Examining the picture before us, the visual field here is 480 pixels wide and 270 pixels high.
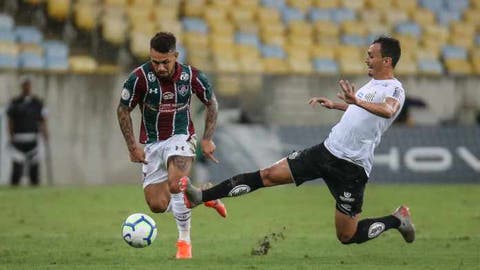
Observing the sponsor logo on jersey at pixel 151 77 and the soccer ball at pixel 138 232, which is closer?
the soccer ball at pixel 138 232

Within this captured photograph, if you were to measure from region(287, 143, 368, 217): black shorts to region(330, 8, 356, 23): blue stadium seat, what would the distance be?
648 inches

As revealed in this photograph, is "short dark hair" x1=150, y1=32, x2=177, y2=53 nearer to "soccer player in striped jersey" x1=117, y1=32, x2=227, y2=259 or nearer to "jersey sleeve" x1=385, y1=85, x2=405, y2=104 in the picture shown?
"soccer player in striped jersey" x1=117, y1=32, x2=227, y2=259

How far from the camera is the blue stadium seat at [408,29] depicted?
2714 cm

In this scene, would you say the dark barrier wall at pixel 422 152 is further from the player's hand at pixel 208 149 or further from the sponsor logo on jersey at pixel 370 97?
the sponsor logo on jersey at pixel 370 97

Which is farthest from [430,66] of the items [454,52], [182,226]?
[182,226]

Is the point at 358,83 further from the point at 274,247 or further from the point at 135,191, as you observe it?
the point at 274,247

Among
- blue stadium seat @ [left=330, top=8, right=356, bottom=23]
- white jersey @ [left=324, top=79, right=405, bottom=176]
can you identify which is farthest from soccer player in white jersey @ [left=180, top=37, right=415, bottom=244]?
blue stadium seat @ [left=330, top=8, right=356, bottom=23]

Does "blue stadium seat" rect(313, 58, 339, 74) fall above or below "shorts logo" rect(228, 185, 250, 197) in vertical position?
below

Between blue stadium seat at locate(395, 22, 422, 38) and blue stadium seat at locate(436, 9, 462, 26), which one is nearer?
blue stadium seat at locate(395, 22, 422, 38)

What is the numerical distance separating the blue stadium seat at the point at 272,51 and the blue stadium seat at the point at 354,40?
167cm

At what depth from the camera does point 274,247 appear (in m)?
11.9

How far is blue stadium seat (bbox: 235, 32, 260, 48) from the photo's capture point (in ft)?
83.3

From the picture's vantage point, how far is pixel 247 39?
25484 millimetres

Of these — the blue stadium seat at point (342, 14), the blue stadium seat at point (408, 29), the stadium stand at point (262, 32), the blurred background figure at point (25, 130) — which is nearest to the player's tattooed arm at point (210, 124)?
the blurred background figure at point (25, 130)
